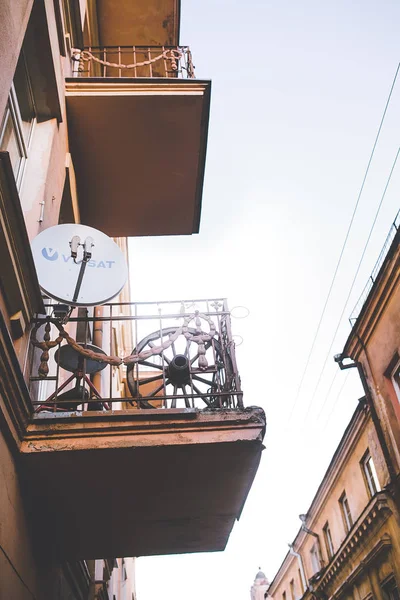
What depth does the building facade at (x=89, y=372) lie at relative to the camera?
390 centimetres

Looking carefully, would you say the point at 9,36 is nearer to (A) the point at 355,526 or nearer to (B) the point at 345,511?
(A) the point at 355,526

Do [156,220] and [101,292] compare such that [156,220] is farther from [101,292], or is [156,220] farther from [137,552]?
[137,552]

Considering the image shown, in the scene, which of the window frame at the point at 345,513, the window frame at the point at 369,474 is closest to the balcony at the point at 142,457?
the window frame at the point at 369,474

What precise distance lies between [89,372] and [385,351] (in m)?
9.77

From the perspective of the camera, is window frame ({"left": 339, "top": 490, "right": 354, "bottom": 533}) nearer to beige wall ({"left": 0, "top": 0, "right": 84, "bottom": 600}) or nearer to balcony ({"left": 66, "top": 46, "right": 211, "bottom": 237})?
balcony ({"left": 66, "top": 46, "right": 211, "bottom": 237})

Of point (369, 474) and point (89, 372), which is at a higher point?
point (369, 474)

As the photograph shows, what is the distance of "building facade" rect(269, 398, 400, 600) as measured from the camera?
13.3 m

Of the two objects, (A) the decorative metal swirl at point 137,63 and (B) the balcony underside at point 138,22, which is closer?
(A) the decorative metal swirl at point 137,63

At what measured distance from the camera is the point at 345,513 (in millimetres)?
18062

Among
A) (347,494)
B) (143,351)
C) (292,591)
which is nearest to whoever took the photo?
(143,351)

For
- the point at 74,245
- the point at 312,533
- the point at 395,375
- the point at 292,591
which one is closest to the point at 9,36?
the point at 74,245

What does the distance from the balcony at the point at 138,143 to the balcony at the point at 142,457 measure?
3.02 m

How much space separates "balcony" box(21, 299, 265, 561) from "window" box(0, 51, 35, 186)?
1.74 metres

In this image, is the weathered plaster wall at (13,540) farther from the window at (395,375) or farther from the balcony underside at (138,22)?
the window at (395,375)
